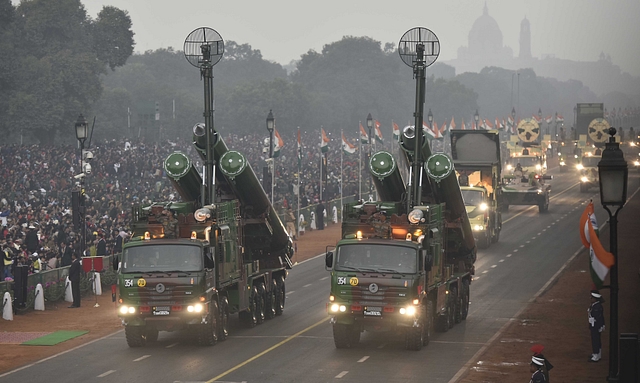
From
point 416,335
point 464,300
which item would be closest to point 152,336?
point 416,335

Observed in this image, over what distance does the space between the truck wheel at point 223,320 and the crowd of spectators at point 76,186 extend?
898 cm

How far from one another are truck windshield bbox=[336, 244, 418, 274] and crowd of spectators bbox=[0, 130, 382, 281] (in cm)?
1306

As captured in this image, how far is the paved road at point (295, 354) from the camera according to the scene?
2548 centimetres

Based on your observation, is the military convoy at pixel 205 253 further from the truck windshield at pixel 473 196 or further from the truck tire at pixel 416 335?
the truck windshield at pixel 473 196

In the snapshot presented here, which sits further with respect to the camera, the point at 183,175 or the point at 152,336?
the point at 183,175

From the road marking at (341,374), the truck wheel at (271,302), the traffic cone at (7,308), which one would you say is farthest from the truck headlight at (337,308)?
the traffic cone at (7,308)

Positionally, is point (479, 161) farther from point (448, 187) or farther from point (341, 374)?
point (341, 374)

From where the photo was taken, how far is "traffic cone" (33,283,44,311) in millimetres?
36531

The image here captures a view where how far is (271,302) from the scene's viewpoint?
112 ft

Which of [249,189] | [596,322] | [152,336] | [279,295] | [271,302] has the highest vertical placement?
[249,189]

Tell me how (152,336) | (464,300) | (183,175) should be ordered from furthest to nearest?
(464,300)
(183,175)
(152,336)

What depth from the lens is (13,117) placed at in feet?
302

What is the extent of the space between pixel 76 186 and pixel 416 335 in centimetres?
3683

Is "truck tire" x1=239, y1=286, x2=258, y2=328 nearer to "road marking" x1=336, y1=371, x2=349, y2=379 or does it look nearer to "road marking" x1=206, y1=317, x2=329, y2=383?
"road marking" x1=206, y1=317, x2=329, y2=383
